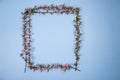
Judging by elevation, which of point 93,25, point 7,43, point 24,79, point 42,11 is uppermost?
point 42,11

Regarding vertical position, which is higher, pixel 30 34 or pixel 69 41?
pixel 30 34

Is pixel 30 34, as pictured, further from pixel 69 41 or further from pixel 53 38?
pixel 69 41

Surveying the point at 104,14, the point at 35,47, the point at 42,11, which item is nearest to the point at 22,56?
the point at 35,47

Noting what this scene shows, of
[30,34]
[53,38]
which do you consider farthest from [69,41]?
[30,34]

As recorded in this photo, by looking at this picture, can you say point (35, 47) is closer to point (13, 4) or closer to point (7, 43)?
point (7, 43)
